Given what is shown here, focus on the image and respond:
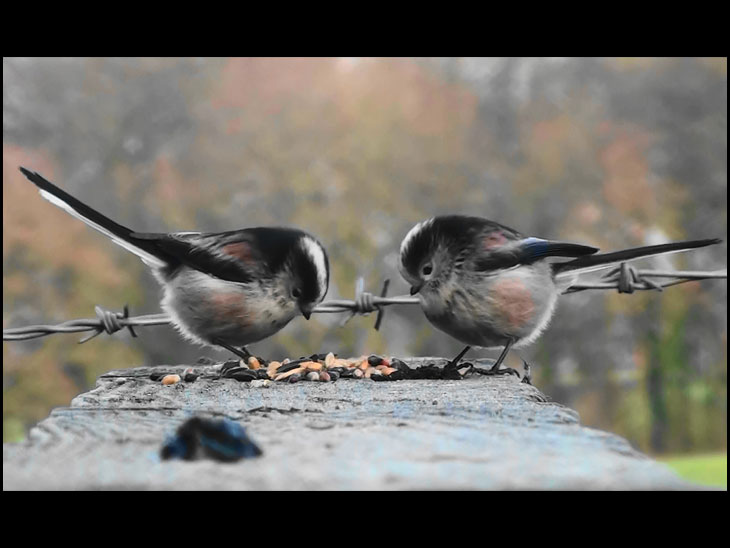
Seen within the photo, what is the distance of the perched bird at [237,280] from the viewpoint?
283cm

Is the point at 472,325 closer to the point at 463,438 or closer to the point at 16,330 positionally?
the point at 463,438

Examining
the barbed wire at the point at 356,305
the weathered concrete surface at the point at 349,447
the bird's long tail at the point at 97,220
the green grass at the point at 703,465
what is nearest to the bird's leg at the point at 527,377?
the weathered concrete surface at the point at 349,447

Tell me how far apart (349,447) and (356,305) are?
5.44ft

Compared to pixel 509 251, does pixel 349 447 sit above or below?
below

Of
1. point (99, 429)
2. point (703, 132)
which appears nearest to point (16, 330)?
point (99, 429)

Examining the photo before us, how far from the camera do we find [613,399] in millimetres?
8469

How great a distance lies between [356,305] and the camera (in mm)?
3018

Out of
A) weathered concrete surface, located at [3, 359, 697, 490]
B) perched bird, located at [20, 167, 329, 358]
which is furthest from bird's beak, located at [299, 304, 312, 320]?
weathered concrete surface, located at [3, 359, 697, 490]

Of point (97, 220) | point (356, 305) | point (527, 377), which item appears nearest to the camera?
point (527, 377)

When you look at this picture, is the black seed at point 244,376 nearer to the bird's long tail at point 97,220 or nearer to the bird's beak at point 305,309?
the bird's beak at point 305,309

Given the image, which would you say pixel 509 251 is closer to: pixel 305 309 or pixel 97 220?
pixel 305 309

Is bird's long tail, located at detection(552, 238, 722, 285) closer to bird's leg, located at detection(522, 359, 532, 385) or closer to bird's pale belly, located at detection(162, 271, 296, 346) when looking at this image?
bird's leg, located at detection(522, 359, 532, 385)

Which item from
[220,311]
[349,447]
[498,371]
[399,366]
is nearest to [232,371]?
[220,311]

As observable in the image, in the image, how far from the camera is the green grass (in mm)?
7523
